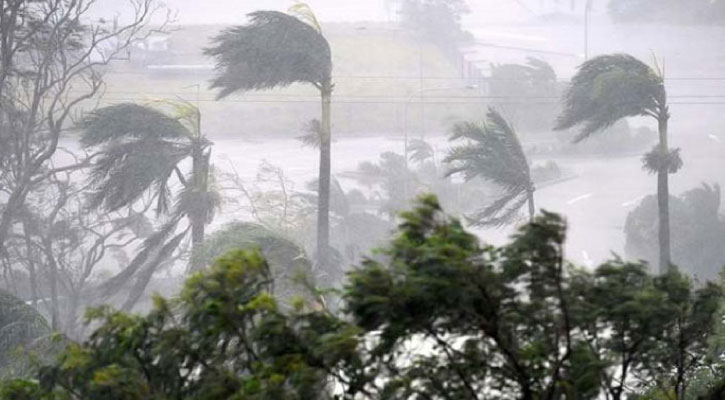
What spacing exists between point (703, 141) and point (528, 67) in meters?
6.12

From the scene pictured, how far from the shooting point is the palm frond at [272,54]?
19031mm

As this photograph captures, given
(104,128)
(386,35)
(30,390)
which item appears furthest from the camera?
(386,35)

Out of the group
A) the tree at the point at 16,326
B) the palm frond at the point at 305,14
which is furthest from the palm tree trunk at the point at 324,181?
the tree at the point at 16,326

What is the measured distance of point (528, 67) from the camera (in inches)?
1340

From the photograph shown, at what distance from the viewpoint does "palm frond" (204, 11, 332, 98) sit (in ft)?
62.4

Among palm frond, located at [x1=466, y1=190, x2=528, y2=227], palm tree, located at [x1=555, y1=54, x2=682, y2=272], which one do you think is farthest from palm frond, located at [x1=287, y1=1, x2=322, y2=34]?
palm tree, located at [x1=555, y1=54, x2=682, y2=272]

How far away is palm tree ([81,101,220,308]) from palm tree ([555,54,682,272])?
580 centimetres

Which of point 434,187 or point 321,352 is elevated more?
point 321,352

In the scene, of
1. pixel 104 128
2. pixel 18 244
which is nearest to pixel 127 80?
pixel 18 244

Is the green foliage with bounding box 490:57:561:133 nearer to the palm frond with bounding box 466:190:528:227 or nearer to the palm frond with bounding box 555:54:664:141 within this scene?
the palm frond with bounding box 466:190:528:227

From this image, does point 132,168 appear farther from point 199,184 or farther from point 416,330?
point 416,330

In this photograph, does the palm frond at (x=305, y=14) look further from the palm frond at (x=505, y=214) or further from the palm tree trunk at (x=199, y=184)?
the palm frond at (x=505, y=214)

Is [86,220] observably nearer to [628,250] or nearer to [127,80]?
[628,250]

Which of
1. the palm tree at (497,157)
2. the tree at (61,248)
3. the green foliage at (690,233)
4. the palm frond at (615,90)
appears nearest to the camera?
the palm frond at (615,90)
